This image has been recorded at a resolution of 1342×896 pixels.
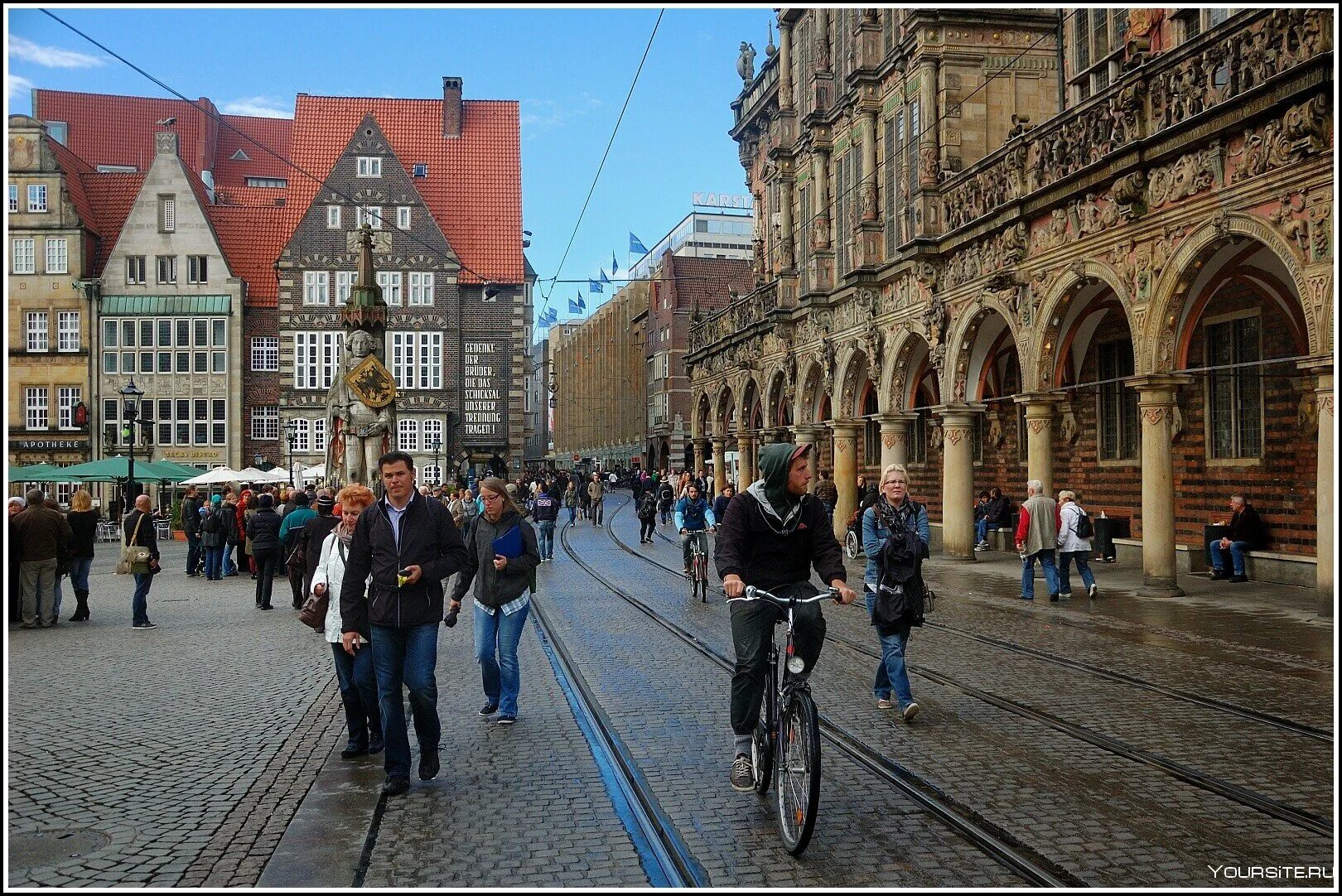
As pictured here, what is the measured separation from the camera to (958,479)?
26188 millimetres

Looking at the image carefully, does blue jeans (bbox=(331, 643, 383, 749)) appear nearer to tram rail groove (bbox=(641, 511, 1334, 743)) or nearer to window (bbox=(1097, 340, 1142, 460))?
tram rail groove (bbox=(641, 511, 1334, 743))

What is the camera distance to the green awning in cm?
6116

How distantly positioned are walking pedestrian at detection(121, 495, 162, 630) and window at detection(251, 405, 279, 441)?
46279 mm

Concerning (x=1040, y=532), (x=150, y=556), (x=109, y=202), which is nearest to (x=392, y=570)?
(x=150, y=556)

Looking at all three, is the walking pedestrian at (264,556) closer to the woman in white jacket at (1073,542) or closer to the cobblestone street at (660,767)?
the cobblestone street at (660,767)

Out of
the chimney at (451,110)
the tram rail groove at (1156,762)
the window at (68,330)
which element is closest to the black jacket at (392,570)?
the tram rail groove at (1156,762)

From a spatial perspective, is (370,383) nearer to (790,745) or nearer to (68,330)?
(790,745)

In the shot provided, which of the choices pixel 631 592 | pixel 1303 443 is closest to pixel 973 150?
pixel 1303 443

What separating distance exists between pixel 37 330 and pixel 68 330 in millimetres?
1396

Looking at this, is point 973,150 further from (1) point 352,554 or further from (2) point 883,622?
(1) point 352,554

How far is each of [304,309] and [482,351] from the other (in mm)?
8860

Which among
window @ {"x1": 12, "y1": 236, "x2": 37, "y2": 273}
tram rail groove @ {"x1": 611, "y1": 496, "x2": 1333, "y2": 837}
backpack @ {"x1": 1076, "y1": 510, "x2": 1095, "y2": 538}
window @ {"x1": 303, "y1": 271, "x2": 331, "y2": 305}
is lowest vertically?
tram rail groove @ {"x1": 611, "y1": 496, "x2": 1333, "y2": 837}

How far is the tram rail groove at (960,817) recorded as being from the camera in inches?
216

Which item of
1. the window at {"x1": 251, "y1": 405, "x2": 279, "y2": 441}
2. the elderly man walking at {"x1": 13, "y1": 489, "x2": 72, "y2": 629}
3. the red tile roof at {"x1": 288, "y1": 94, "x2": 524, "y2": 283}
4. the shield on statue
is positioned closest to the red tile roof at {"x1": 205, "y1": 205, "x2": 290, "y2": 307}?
the red tile roof at {"x1": 288, "y1": 94, "x2": 524, "y2": 283}
